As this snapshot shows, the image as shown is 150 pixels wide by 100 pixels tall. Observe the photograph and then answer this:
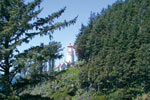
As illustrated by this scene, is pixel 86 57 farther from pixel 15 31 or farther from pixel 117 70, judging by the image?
pixel 15 31

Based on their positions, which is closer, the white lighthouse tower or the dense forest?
the dense forest

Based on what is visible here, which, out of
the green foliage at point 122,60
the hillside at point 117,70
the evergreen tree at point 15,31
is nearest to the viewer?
the evergreen tree at point 15,31

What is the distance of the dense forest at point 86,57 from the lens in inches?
345

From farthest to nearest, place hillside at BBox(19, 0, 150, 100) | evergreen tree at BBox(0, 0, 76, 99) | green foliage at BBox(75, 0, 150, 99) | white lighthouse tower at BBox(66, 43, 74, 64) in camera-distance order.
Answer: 1. white lighthouse tower at BBox(66, 43, 74, 64)
2. green foliage at BBox(75, 0, 150, 99)
3. hillside at BBox(19, 0, 150, 100)
4. evergreen tree at BBox(0, 0, 76, 99)

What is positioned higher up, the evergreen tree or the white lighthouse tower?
the white lighthouse tower

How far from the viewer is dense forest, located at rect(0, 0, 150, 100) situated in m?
8.77

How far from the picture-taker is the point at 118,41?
4250cm

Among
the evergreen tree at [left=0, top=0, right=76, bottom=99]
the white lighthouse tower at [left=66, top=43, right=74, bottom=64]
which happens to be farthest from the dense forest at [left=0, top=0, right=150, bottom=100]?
the white lighthouse tower at [left=66, top=43, right=74, bottom=64]

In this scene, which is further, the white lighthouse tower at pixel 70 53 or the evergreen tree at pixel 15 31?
the white lighthouse tower at pixel 70 53

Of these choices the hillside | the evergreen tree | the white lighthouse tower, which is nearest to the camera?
the evergreen tree

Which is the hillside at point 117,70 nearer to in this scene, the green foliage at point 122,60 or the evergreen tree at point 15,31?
the green foliage at point 122,60

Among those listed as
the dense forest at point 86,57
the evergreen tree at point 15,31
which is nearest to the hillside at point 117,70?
the dense forest at point 86,57

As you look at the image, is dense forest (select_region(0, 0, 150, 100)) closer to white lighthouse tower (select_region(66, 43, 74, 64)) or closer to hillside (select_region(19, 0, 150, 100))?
hillside (select_region(19, 0, 150, 100))

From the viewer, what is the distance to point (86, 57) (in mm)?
56812
